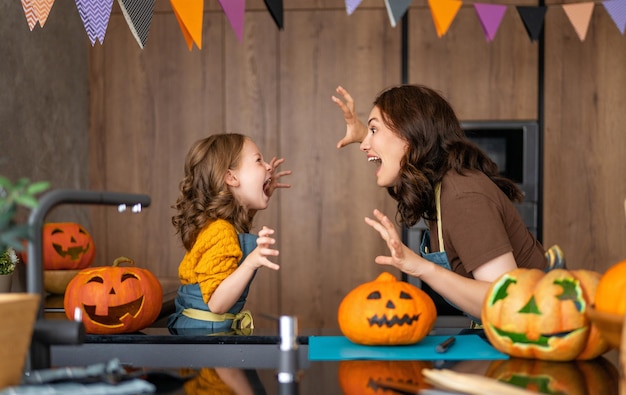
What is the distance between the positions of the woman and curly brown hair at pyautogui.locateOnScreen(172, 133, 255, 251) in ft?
1.30

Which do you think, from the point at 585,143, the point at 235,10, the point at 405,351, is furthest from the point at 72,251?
the point at 585,143

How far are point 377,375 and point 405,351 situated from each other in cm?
22

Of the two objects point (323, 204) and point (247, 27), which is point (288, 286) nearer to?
point (323, 204)

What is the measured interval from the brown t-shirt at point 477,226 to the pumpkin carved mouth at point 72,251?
3.76 feet

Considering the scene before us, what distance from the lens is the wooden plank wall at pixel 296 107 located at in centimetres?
356

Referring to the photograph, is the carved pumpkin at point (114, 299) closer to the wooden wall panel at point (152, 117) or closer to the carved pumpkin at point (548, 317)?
the carved pumpkin at point (548, 317)

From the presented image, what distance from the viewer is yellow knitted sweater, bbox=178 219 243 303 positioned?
1.72 m

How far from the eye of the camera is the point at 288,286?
3641 millimetres

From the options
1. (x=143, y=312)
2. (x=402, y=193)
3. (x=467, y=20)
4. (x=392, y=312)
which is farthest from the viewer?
(x=467, y=20)

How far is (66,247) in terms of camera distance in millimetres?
2262

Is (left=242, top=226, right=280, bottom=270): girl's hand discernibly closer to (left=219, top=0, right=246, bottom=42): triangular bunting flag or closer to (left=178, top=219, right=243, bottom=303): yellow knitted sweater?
(left=178, top=219, right=243, bottom=303): yellow knitted sweater

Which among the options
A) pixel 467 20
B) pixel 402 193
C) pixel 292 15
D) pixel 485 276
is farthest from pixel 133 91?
pixel 485 276

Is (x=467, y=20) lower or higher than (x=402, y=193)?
higher

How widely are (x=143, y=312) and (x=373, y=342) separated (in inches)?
22.5
